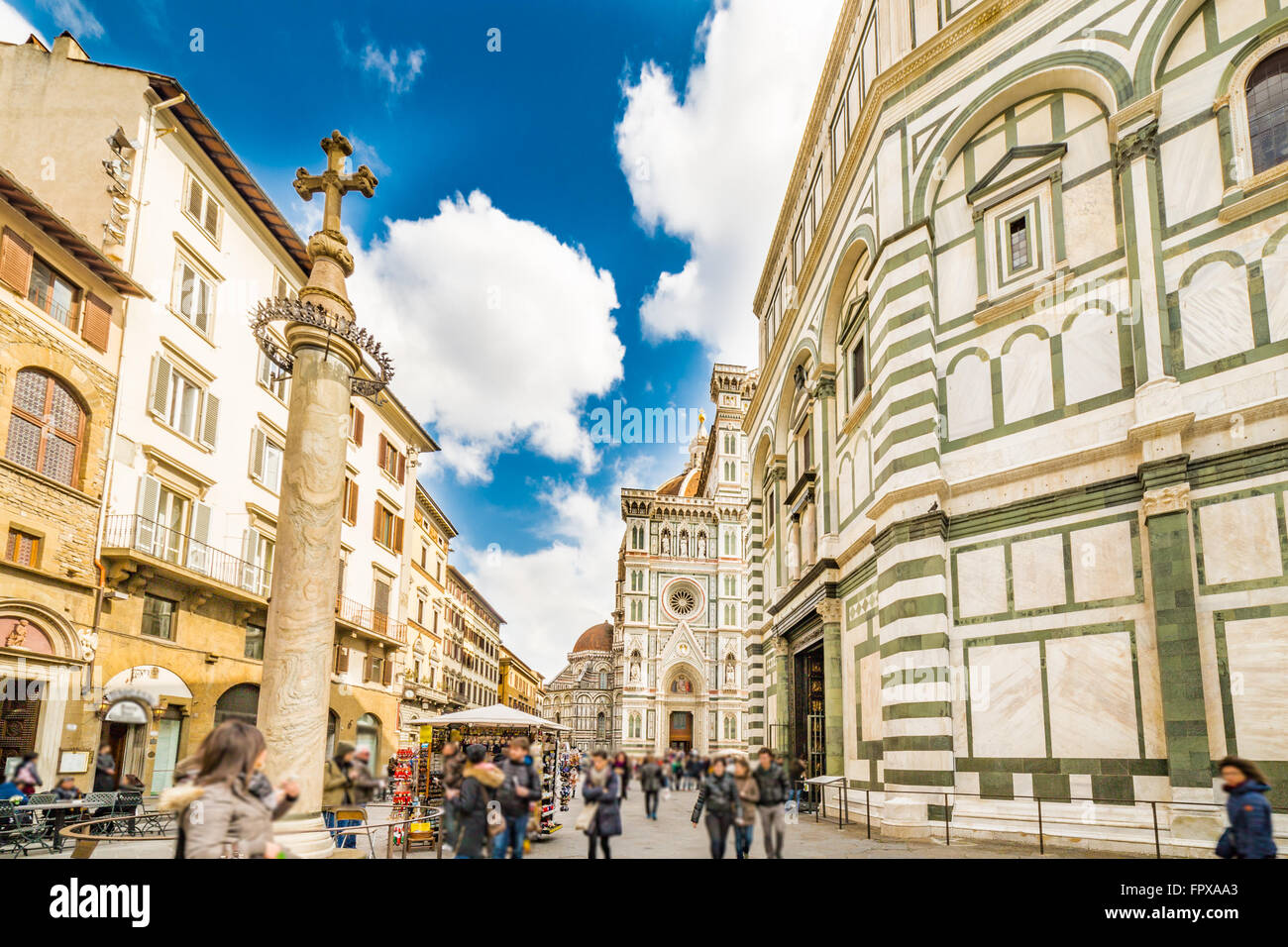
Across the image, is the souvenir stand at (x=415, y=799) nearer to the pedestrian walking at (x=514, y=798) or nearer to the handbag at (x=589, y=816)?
the handbag at (x=589, y=816)

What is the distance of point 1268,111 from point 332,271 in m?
15.4

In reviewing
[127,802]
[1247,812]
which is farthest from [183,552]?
[1247,812]

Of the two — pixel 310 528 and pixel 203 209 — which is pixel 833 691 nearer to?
pixel 310 528

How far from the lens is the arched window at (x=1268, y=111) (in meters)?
14.3

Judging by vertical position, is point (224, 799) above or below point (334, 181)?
below

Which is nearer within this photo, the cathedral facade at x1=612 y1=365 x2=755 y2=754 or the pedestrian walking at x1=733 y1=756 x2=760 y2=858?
the pedestrian walking at x1=733 y1=756 x2=760 y2=858

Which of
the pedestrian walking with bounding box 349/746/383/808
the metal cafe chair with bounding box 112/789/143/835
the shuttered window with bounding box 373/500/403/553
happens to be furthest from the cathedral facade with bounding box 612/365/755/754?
the pedestrian walking with bounding box 349/746/383/808

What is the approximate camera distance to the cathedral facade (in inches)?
2844

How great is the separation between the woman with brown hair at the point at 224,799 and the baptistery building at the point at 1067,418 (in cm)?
1248

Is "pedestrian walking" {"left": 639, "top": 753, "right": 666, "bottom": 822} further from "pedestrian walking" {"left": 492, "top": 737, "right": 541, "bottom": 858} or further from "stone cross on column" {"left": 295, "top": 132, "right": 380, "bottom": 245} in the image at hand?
"stone cross on column" {"left": 295, "top": 132, "right": 380, "bottom": 245}

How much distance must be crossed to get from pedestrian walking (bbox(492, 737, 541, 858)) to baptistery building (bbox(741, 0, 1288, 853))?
9.49 metres

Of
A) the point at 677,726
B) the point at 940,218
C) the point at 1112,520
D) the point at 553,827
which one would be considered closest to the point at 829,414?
the point at 940,218

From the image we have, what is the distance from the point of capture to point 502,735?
2480cm
